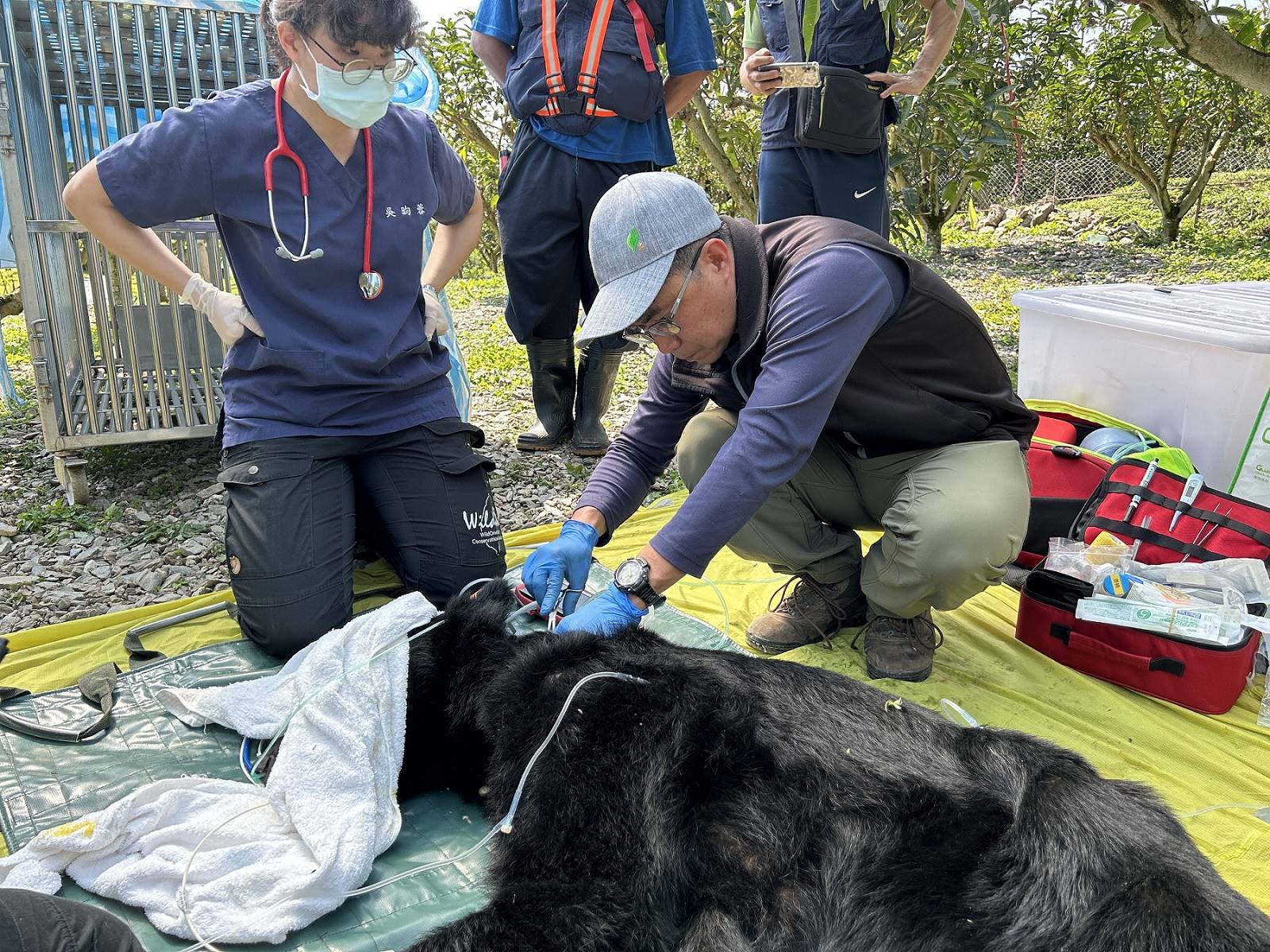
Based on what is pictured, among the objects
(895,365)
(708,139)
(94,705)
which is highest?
(708,139)

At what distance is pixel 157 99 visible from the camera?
12.3 ft

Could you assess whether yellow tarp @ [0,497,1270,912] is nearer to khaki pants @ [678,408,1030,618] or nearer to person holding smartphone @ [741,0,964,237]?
khaki pants @ [678,408,1030,618]

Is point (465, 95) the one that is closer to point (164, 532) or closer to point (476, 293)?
point (476, 293)

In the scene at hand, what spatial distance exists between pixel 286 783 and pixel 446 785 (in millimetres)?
319

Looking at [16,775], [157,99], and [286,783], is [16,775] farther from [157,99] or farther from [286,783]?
[157,99]

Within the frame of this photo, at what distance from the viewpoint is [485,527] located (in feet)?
8.39

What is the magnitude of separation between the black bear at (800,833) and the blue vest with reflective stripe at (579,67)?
232 cm

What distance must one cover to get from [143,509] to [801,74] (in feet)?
8.82

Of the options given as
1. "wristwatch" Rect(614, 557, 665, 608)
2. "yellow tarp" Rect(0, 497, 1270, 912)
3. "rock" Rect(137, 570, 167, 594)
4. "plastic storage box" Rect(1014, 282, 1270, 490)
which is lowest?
"rock" Rect(137, 570, 167, 594)

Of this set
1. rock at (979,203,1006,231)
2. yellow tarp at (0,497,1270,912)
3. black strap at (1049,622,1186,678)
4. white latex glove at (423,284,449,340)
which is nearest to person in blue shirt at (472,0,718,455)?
white latex glove at (423,284,449,340)

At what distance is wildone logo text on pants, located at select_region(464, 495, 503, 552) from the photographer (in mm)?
2535

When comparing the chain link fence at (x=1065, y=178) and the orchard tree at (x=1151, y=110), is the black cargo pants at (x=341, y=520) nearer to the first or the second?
the orchard tree at (x=1151, y=110)

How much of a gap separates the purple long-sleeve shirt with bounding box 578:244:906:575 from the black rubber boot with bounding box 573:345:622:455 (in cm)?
171

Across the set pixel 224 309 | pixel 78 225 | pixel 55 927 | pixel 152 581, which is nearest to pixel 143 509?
pixel 152 581
